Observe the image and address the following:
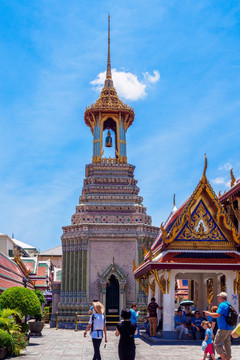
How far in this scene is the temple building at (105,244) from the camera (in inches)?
1399

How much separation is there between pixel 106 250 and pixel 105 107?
1341 centimetres

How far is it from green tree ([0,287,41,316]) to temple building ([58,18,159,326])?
15.7 m

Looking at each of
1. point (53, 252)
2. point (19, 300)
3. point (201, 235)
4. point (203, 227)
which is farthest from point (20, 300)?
point (53, 252)

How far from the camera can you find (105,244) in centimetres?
3656

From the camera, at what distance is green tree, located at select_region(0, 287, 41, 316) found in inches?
755

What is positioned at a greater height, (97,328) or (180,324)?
(97,328)

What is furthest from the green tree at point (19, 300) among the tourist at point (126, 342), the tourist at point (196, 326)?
the tourist at point (126, 342)

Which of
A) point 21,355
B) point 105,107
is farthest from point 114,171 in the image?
point 21,355

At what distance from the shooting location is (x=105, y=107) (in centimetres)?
4328

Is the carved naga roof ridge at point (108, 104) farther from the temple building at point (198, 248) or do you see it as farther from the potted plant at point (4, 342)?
the potted plant at point (4, 342)

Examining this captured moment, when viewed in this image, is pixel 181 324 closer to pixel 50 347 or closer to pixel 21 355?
pixel 50 347

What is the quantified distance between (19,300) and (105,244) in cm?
1744

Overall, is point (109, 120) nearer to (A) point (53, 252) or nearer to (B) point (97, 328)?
(A) point (53, 252)

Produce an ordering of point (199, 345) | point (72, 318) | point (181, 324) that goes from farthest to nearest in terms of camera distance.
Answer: point (72, 318) < point (181, 324) < point (199, 345)
